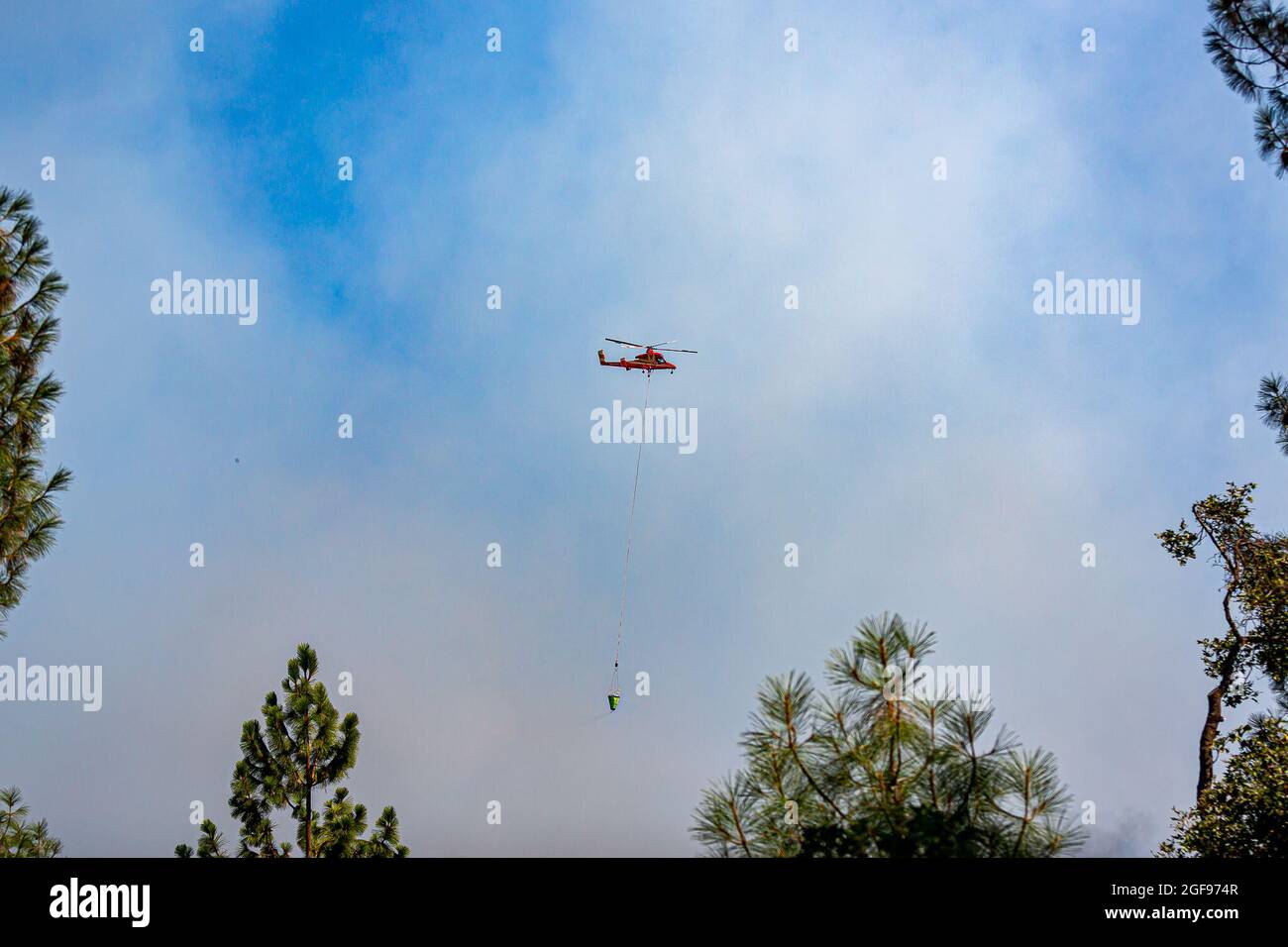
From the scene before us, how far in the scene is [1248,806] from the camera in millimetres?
11320

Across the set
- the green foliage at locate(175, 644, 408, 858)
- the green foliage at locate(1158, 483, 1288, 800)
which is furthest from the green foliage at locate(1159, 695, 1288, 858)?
the green foliage at locate(175, 644, 408, 858)

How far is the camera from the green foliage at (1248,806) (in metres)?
10.5

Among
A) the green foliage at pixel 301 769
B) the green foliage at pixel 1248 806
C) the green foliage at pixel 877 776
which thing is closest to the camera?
the green foliage at pixel 877 776

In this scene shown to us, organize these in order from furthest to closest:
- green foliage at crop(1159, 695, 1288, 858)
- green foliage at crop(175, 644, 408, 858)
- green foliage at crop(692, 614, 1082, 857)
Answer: green foliage at crop(175, 644, 408, 858)
green foliage at crop(1159, 695, 1288, 858)
green foliage at crop(692, 614, 1082, 857)

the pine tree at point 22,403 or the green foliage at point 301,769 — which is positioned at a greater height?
the pine tree at point 22,403

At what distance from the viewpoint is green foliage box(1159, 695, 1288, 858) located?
10477 mm

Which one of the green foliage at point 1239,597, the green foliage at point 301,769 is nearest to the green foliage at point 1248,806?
the green foliage at point 1239,597

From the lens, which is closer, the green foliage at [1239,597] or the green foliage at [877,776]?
the green foliage at [877,776]

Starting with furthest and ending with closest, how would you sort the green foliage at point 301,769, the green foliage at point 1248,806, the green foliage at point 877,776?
the green foliage at point 301,769 → the green foliage at point 1248,806 → the green foliage at point 877,776

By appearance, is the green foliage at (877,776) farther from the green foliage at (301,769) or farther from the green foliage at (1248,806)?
the green foliage at (301,769)

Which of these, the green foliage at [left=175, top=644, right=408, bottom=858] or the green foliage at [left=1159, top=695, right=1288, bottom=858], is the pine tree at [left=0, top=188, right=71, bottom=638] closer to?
the green foliage at [left=175, top=644, right=408, bottom=858]

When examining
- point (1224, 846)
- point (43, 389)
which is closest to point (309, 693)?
point (43, 389)

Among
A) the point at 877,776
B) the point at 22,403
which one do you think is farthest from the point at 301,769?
the point at 877,776

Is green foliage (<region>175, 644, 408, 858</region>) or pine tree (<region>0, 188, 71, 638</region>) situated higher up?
pine tree (<region>0, 188, 71, 638</region>)
